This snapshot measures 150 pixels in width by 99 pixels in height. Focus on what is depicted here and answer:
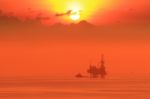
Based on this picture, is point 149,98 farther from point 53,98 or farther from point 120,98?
point 53,98

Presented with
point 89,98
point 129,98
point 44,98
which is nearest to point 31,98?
point 44,98

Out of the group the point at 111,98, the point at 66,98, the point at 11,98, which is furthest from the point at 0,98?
the point at 111,98

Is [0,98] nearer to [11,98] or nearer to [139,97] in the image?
[11,98]

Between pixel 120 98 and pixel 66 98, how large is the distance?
45.9ft

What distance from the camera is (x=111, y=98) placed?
516 feet

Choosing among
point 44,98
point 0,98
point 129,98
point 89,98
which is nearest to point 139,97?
point 129,98

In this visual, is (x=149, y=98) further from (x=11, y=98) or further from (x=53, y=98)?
(x=11, y=98)

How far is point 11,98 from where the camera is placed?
502 feet

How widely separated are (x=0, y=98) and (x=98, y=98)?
964 inches

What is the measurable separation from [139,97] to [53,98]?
22.8 metres

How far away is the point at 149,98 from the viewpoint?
151375 millimetres

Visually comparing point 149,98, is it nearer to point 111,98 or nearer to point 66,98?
point 111,98

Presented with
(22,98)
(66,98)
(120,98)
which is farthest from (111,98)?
(22,98)

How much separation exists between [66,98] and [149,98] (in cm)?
2051
